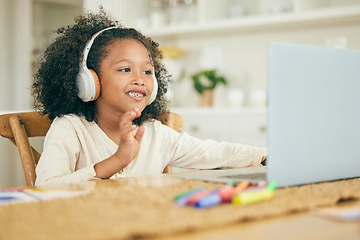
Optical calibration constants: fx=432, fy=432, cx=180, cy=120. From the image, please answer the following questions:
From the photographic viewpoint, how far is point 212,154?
3.89ft

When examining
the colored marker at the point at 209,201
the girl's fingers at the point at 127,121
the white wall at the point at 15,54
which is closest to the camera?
the colored marker at the point at 209,201

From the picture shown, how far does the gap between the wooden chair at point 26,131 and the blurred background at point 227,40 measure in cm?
167

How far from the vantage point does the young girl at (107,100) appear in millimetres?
1148

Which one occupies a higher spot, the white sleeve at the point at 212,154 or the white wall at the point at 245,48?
the white wall at the point at 245,48

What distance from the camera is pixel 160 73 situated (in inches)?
60.1

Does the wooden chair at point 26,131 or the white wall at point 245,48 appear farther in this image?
the white wall at point 245,48

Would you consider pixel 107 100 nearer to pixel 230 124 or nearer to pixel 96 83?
pixel 96 83

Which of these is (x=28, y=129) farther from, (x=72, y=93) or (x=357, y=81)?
(x=357, y=81)

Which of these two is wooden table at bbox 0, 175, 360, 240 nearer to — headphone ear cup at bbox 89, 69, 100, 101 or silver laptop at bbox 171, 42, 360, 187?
silver laptop at bbox 171, 42, 360, 187

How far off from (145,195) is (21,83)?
388 cm

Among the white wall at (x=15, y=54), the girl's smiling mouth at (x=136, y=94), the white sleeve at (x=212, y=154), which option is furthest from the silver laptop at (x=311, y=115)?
the white wall at (x=15, y=54)

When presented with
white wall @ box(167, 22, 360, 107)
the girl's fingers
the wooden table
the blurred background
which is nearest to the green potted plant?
the blurred background

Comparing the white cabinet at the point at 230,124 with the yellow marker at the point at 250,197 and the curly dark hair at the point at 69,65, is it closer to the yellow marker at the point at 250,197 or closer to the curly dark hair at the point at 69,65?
the curly dark hair at the point at 69,65

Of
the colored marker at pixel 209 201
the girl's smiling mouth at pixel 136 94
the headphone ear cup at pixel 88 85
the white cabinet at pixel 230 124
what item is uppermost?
the headphone ear cup at pixel 88 85
